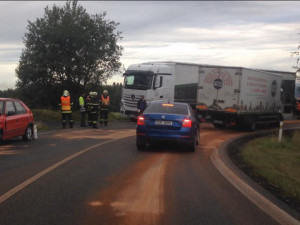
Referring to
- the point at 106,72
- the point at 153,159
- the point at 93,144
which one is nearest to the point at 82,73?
the point at 106,72

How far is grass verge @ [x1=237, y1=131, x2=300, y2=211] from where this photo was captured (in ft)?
25.5

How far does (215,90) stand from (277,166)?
11.8 meters

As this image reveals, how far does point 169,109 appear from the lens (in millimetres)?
12953

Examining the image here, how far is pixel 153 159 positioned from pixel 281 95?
17609 mm

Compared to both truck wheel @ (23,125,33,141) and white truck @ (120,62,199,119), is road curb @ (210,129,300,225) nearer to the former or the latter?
truck wheel @ (23,125,33,141)

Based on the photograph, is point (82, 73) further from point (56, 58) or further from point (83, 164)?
point (83, 164)

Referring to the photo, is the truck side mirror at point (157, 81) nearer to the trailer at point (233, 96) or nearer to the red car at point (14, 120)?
the trailer at point (233, 96)

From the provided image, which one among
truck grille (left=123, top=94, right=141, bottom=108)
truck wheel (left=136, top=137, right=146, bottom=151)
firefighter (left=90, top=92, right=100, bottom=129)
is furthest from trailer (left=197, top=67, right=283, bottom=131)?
truck wheel (left=136, top=137, right=146, bottom=151)

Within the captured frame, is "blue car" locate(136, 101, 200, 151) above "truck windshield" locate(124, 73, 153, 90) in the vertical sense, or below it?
below

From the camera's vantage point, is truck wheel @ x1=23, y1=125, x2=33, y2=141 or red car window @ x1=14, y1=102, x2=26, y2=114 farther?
truck wheel @ x1=23, y1=125, x2=33, y2=141

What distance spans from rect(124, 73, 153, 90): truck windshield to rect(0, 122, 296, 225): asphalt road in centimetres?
1457

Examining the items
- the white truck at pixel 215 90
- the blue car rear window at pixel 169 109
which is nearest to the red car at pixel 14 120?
the blue car rear window at pixel 169 109

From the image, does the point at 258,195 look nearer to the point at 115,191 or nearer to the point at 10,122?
the point at 115,191

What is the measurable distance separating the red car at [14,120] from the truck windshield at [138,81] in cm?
1210
